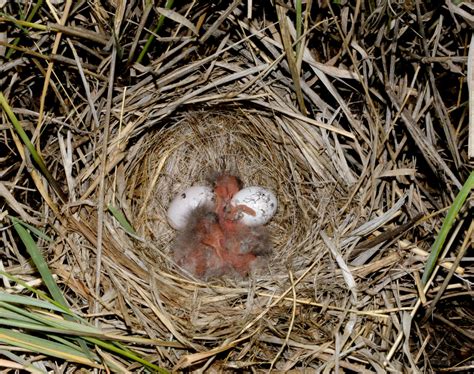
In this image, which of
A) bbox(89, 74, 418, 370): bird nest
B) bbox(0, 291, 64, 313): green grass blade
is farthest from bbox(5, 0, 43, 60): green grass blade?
bbox(0, 291, 64, 313): green grass blade

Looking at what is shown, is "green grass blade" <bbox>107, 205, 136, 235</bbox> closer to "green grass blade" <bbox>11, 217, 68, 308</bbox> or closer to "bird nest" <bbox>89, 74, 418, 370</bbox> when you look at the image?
"bird nest" <bbox>89, 74, 418, 370</bbox>

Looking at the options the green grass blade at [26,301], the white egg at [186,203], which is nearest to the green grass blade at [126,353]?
the green grass blade at [26,301]

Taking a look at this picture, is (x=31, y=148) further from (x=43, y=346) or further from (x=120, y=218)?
(x=43, y=346)

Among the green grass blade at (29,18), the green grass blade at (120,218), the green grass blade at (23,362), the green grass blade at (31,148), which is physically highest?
the green grass blade at (29,18)

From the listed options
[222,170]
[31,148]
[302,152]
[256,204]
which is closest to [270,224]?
[256,204]

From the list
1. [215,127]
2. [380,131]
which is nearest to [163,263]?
[215,127]

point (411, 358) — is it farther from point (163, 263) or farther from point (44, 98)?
point (44, 98)

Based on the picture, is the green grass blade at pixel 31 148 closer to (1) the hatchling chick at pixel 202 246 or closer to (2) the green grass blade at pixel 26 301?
(2) the green grass blade at pixel 26 301
